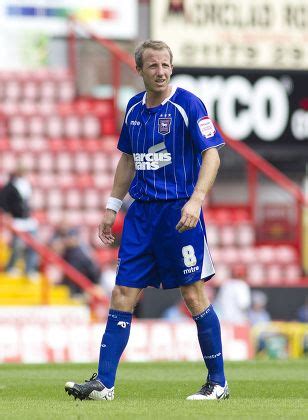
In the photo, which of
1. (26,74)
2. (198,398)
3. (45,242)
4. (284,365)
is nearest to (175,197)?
(198,398)

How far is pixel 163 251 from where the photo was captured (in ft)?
24.3

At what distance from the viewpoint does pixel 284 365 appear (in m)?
11.6

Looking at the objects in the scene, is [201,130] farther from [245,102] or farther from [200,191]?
[245,102]

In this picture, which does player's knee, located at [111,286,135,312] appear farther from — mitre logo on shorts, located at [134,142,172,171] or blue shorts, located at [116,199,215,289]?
mitre logo on shorts, located at [134,142,172,171]

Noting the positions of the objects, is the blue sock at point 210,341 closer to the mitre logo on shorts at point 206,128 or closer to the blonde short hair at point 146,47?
the mitre logo on shorts at point 206,128

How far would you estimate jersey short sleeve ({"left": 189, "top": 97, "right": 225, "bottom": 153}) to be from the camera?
7297 mm

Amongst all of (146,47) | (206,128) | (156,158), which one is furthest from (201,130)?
(146,47)

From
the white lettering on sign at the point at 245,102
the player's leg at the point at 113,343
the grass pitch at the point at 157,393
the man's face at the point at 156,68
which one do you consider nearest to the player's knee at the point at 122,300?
the player's leg at the point at 113,343

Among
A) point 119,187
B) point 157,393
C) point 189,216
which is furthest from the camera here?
point 157,393

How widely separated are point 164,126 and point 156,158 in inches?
7.2

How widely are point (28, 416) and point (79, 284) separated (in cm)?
1063

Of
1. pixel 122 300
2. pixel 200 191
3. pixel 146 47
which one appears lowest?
pixel 122 300

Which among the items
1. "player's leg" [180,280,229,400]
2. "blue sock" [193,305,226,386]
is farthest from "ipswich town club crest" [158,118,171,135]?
"blue sock" [193,305,226,386]

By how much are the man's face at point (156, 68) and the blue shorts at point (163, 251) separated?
2.13 feet
